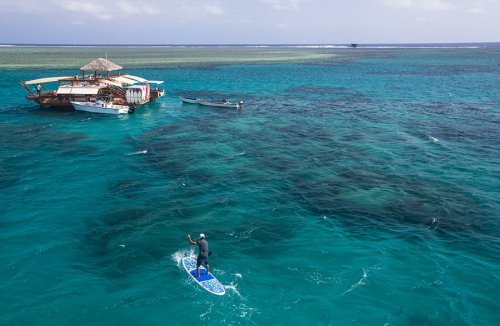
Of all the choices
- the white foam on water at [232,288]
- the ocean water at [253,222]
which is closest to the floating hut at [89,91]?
the ocean water at [253,222]

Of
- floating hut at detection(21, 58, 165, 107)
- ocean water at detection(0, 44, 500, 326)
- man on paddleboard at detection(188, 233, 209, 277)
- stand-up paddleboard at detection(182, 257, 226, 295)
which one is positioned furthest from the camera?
floating hut at detection(21, 58, 165, 107)

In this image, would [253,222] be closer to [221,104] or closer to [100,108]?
[221,104]

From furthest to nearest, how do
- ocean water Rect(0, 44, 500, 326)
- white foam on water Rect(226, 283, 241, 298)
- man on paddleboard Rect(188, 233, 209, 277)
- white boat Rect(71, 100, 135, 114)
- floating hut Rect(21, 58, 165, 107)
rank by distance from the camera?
floating hut Rect(21, 58, 165, 107) < white boat Rect(71, 100, 135, 114) < man on paddleboard Rect(188, 233, 209, 277) < white foam on water Rect(226, 283, 241, 298) < ocean water Rect(0, 44, 500, 326)

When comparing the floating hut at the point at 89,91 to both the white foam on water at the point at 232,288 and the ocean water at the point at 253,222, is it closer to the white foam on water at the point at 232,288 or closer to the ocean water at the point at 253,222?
the ocean water at the point at 253,222

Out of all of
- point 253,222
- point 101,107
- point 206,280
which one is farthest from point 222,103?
point 206,280

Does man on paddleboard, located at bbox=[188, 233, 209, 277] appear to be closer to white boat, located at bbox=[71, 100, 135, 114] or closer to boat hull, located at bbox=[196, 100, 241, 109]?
white boat, located at bbox=[71, 100, 135, 114]

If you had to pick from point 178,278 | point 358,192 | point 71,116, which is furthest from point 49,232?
point 71,116

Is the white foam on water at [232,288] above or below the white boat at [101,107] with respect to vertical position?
below

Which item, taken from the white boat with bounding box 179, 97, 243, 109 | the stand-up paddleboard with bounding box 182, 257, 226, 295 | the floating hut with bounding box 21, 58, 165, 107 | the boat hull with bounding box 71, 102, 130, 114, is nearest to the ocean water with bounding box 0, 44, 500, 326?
the stand-up paddleboard with bounding box 182, 257, 226, 295
